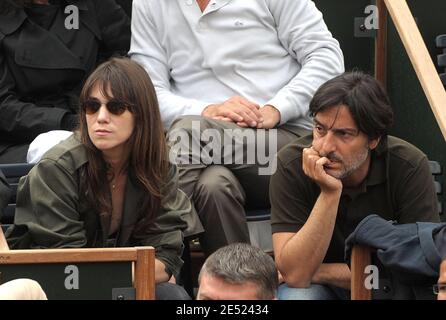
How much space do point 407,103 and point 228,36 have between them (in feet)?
3.40

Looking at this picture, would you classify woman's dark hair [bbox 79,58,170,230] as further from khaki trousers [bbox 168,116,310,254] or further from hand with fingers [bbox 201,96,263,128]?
hand with fingers [bbox 201,96,263,128]

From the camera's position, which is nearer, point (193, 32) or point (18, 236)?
point (18, 236)

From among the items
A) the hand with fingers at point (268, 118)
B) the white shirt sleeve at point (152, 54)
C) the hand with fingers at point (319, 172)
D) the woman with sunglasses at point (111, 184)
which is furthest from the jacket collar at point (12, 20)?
the hand with fingers at point (319, 172)

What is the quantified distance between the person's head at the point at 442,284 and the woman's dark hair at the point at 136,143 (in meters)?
1.28

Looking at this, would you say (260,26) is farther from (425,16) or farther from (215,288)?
(215,288)

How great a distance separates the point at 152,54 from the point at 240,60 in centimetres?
43

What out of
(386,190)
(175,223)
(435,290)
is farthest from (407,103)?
(435,290)

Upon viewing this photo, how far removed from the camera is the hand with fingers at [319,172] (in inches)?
187

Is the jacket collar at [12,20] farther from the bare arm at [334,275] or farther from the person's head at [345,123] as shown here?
the bare arm at [334,275]

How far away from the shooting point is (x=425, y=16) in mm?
6957

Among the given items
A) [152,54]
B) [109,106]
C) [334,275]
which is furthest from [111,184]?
[152,54]

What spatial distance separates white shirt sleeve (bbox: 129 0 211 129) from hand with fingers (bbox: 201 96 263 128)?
141mm

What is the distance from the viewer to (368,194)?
4.99 meters

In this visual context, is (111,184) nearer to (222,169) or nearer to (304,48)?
(222,169)
